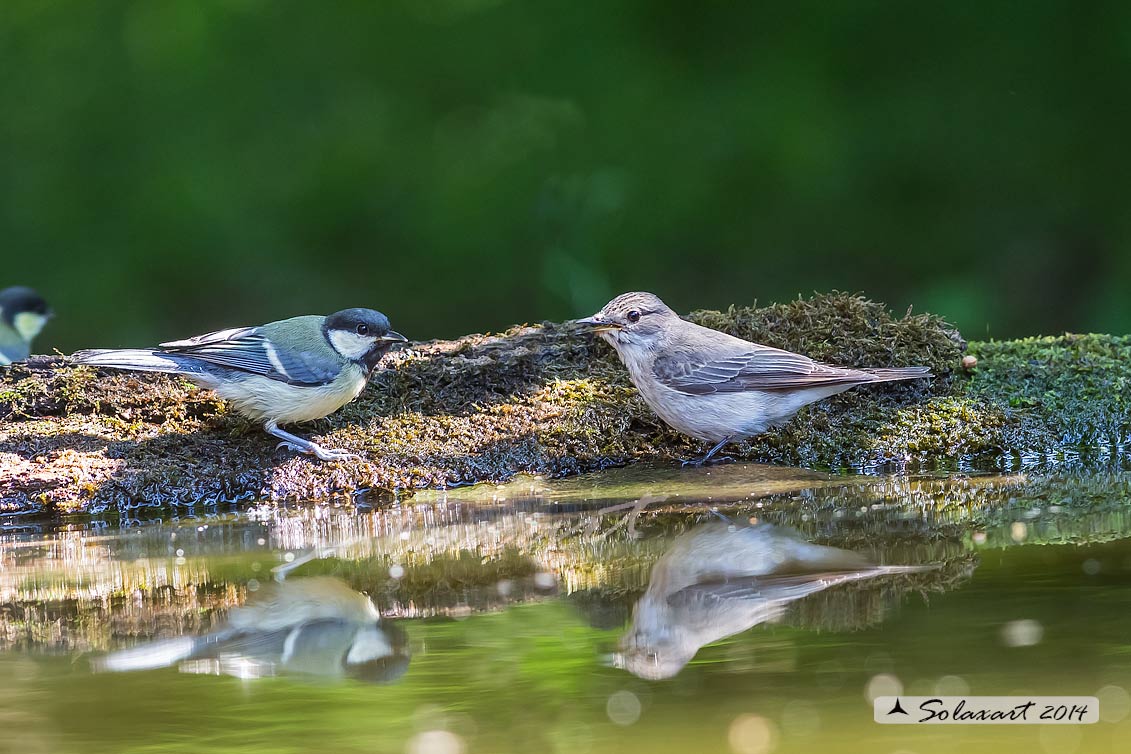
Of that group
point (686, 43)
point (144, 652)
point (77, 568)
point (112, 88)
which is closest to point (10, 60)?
point (112, 88)

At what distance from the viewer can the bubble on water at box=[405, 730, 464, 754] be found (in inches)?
84.4

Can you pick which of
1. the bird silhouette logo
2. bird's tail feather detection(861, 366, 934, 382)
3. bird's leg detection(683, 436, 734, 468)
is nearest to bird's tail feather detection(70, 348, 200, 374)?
bird's leg detection(683, 436, 734, 468)

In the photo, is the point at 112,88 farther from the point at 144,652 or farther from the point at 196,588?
the point at 144,652

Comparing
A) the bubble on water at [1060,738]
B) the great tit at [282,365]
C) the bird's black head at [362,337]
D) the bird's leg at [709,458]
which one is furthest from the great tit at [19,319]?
the bubble on water at [1060,738]

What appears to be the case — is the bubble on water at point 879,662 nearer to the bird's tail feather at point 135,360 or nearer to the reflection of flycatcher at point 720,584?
the reflection of flycatcher at point 720,584

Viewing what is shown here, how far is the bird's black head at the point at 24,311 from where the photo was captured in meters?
6.62

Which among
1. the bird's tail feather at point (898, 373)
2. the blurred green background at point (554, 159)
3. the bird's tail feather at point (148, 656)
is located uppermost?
the blurred green background at point (554, 159)

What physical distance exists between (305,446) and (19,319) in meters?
2.71

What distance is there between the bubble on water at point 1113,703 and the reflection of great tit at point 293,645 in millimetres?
1494

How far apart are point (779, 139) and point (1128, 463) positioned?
5.21 m

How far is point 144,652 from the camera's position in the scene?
2818mm

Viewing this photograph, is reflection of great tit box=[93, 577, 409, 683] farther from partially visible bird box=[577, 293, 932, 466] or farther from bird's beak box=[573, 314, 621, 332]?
bird's beak box=[573, 314, 621, 332]

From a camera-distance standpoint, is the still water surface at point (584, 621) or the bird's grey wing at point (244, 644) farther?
the bird's grey wing at point (244, 644)

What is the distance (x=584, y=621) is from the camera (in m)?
2.97
